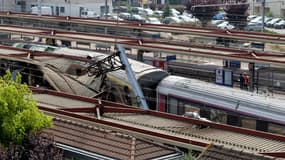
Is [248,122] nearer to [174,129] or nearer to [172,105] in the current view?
[172,105]

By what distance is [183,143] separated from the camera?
25.5 ft

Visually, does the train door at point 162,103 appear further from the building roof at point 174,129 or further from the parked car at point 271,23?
the parked car at point 271,23

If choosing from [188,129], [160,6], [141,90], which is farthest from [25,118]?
[160,6]

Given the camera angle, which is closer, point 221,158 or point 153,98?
point 221,158

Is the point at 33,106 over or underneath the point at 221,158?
over

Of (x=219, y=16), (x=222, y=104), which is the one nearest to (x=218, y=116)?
(x=222, y=104)

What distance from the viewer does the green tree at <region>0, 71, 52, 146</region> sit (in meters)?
6.87

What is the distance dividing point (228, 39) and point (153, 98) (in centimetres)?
830

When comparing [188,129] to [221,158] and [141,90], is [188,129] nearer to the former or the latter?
[221,158]

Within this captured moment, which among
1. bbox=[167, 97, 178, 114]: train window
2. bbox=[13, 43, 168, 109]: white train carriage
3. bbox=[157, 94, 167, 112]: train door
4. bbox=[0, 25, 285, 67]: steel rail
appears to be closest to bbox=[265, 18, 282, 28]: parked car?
bbox=[0, 25, 285, 67]: steel rail

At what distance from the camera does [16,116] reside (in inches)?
273

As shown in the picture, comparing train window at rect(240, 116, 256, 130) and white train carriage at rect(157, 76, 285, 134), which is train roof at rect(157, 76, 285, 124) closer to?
white train carriage at rect(157, 76, 285, 134)

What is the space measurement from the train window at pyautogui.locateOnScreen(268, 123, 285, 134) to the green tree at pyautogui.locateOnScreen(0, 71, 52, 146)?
23.7 ft

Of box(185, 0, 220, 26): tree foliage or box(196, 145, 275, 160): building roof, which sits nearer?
box(196, 145, 275, 160): building roof
